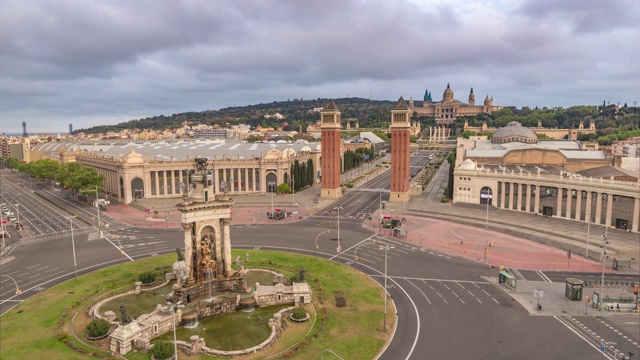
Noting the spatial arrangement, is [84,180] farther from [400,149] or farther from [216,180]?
[400,149]

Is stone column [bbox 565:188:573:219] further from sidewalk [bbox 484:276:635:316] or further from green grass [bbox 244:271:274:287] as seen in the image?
green grass [bbox 244:271:274:287]

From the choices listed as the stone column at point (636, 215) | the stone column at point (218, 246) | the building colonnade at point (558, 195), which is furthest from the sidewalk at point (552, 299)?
the stone column at point (218, 246)

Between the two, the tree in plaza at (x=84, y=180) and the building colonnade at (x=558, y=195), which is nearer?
the building colonnade at (x=558, y=195)

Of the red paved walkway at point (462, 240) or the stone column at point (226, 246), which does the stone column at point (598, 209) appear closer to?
the red paved walkway at point (462, 240)

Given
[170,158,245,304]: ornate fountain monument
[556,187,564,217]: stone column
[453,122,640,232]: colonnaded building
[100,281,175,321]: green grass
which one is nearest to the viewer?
[100,281,175,321]: green grass

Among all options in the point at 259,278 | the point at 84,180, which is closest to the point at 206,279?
the point at 259,278

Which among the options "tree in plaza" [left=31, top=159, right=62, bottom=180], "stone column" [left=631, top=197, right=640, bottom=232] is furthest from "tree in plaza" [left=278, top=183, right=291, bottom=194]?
"stone column" [left=631, top=197, right=640, bottom=232]
